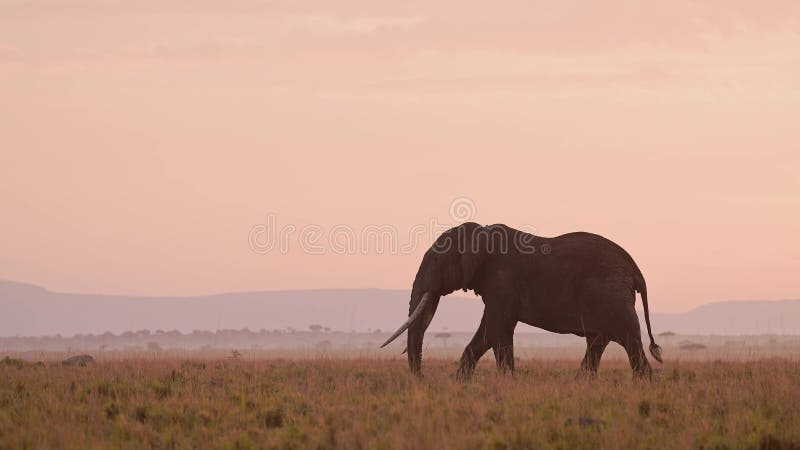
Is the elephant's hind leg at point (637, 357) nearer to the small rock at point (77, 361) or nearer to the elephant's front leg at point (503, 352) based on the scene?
the elephant's front leg at point (503, 352)

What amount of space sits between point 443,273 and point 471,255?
A: 27.6 inches

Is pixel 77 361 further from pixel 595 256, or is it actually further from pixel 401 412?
pixel 401 412

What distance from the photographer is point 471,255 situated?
808 inches

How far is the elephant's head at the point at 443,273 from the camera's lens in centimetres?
2055

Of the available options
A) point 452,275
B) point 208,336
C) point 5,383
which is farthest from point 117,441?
point 208,336

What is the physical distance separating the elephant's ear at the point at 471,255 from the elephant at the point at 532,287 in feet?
0.06

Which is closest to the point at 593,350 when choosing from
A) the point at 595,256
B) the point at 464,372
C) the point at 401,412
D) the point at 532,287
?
the point at 532,287

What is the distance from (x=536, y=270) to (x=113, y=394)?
8.04 metres

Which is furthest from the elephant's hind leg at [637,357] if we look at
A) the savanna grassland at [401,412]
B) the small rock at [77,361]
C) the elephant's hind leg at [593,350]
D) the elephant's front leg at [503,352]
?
the small rock at [77,361]

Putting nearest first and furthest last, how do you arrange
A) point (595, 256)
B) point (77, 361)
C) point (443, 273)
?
point (595, 256)
point (443, 273)
point (77, 361)

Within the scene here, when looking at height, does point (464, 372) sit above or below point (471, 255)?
below

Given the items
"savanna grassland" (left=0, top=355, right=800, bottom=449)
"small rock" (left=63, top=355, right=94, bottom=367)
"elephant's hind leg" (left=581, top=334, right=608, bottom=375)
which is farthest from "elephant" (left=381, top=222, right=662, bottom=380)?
"small rock" (left=63, top=355, right=94, bottom=367)

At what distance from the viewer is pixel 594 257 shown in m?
19.4

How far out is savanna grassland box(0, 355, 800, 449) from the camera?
12.1 metres
